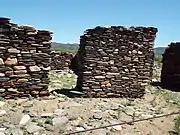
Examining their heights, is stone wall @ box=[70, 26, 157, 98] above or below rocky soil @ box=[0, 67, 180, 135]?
above

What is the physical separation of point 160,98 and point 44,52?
4.91m

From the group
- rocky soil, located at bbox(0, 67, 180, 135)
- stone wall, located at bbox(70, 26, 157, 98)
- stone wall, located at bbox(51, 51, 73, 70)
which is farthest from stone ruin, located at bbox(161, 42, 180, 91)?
stone wall, located at bbox(51, 51, 73, 70)

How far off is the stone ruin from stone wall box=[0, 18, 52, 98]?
25.2 feet

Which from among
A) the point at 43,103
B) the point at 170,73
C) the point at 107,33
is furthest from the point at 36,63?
the point at 170,73

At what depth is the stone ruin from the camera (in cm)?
1537

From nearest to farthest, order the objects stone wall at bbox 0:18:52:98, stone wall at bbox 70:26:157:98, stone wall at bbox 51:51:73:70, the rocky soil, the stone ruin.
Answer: the rocky soil < stone wall at bbox 0:18:52:98 < stone wall at bbox 70:26:157:98 < the stone ruin < stone wall at bbox 51:51:73:70

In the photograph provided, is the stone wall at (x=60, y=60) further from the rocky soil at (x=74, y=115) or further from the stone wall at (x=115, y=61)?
the rocky soil at (x=74, y=115)

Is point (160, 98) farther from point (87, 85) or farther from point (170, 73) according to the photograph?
point (170, 73)

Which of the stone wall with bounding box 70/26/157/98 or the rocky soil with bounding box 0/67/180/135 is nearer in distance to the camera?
the rocky soil with bounding box 0/67/180/135

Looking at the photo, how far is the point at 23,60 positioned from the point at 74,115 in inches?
82.5

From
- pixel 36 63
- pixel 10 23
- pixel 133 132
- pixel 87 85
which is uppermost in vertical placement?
pixel 10 23

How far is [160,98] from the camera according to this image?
39.0 ft

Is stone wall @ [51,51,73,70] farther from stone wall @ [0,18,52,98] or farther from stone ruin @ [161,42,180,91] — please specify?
stone wall @ [0,18,52,98]

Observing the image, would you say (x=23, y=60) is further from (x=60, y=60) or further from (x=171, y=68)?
(x=60, y=60)
